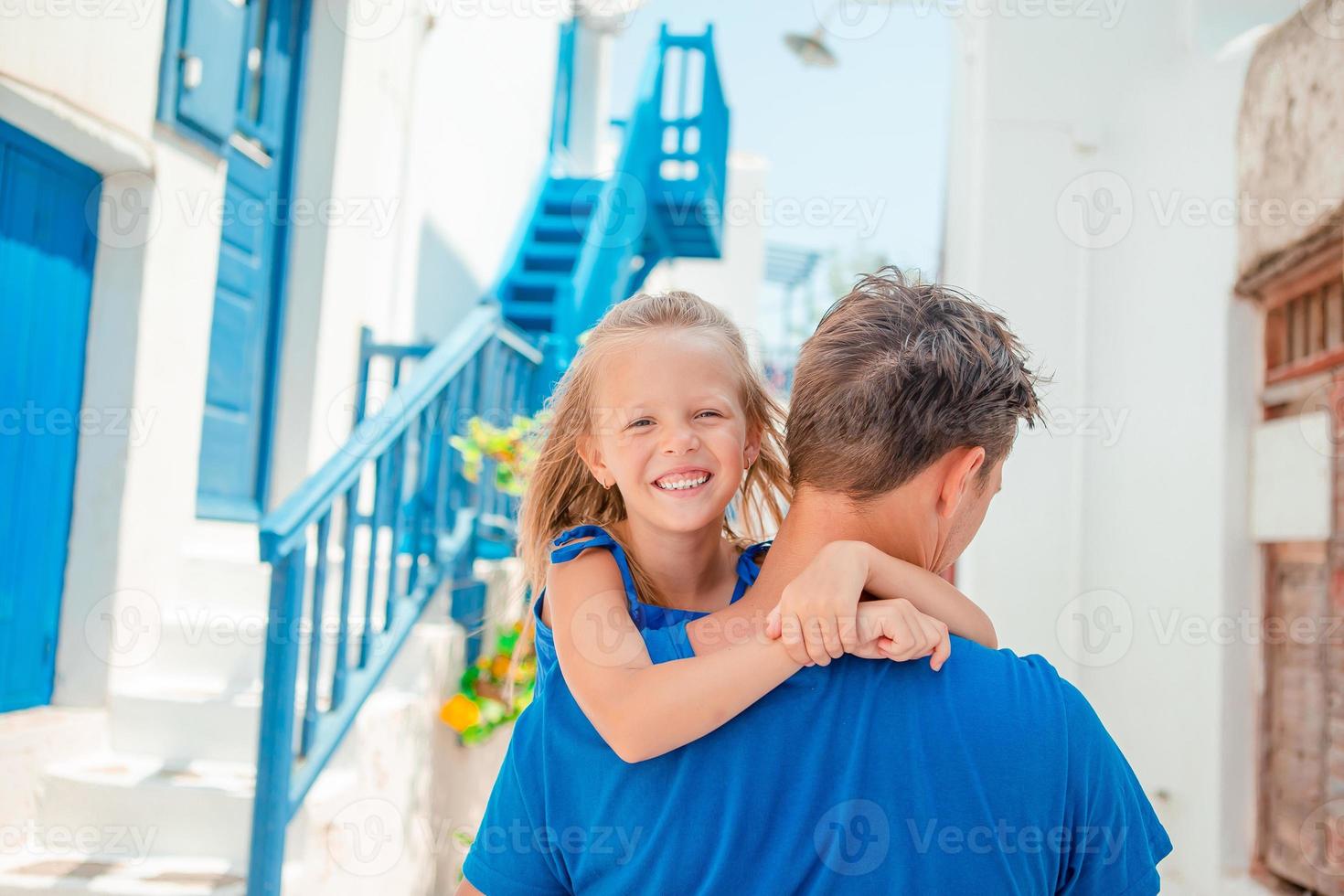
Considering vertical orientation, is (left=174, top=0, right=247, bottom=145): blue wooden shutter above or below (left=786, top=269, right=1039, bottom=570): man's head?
above

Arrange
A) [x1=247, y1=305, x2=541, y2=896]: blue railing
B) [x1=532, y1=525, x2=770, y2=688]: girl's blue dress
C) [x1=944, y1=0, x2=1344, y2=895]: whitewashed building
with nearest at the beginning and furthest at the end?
[x1=532, y1=525, x2=770, y2=688]: girl's blue dress
[x1=247, y1=305, x2=541, y2=896]: blue railing
[x1=944, y1=0, x2=1344, y2=895]: whitewashed building

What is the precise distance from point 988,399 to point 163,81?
158 inches

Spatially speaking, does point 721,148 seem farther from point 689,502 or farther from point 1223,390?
point 689,502

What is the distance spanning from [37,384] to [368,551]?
49.8 inches

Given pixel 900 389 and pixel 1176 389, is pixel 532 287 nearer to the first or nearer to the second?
pixel 1176 389

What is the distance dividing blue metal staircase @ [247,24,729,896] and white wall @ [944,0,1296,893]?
228cm

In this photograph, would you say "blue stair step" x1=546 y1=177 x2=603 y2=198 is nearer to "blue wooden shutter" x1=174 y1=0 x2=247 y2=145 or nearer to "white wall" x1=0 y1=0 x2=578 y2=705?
"white wall" x1=0 y1=0 x2=578 y2=705

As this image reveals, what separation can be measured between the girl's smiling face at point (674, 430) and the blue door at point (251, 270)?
369 centimetres

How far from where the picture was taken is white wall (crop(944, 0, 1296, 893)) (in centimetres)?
383

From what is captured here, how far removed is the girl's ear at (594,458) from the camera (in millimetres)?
1868

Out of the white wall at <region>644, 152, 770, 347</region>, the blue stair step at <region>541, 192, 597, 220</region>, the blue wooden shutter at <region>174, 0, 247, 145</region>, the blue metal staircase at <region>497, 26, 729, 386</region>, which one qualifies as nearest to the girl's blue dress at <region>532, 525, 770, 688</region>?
the blue wooden shutter at <region>174, 0, 247, 145</region>

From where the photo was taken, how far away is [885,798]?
1067 millimetres

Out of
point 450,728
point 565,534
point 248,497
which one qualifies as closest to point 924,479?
point 565,534

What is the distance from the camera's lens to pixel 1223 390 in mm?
3836
